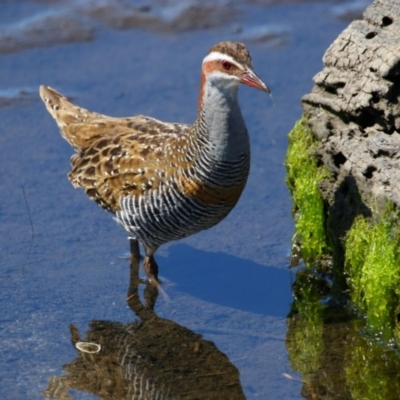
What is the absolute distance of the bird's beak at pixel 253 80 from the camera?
5.92 meters

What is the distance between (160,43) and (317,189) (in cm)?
424

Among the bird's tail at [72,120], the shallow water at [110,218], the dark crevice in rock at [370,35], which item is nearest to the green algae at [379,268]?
the shallow water at [110,218]

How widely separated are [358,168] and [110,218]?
7.69 ft

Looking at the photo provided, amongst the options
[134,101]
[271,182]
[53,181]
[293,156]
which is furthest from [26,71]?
[293,156]

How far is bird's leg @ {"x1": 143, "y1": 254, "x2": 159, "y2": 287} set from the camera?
7008 mm

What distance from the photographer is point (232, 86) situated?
6.14 metres

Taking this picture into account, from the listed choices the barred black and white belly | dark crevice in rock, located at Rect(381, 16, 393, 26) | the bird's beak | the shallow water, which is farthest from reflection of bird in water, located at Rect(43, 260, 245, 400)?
dark crevice in rock, located at Rect(381, 16, 393, 26)

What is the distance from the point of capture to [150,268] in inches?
277

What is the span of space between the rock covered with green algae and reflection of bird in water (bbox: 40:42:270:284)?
A: 0.56m

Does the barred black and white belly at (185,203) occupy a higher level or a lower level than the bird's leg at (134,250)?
higher

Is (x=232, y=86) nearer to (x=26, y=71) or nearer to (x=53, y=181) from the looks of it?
(x=53, y=181)

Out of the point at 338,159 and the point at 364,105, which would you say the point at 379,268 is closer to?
the point at 338,159

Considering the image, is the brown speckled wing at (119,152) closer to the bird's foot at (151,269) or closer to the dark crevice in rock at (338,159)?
the bird's foot at (151,269)

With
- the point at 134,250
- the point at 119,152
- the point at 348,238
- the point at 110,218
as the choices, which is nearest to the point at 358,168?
the point at 348,238
